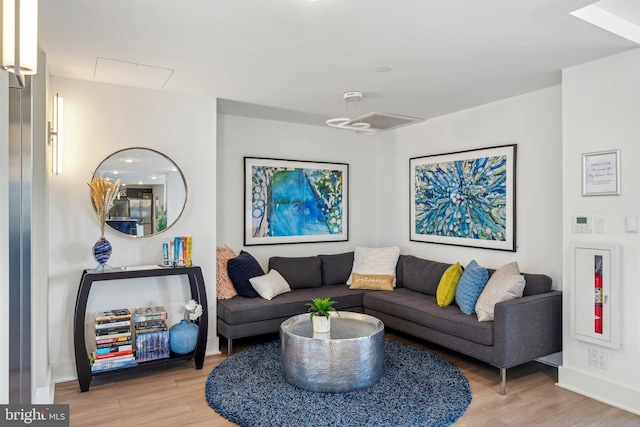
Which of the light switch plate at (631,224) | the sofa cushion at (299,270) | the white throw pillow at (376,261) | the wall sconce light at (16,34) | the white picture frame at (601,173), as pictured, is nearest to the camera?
the wall sconce light at (16,34)

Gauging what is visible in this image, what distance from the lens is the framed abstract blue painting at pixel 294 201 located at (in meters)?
4.79

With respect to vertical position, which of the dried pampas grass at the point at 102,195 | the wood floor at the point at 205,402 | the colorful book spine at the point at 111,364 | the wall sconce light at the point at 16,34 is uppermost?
the wall sconce light at the point at 16,34

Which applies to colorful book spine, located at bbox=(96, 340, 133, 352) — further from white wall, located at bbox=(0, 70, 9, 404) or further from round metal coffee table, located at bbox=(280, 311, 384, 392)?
white wall, located at bbox=(0, 70, 9, 404)

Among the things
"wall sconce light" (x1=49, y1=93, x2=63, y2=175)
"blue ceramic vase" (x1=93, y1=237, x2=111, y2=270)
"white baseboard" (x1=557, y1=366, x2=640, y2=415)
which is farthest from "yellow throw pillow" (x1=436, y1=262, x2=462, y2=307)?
"wall sconce light" (x1=49, y1=93, x2=63, y2=175)

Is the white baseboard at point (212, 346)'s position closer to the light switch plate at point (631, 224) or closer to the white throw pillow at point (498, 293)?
the white throw pillow at point (498, 293)

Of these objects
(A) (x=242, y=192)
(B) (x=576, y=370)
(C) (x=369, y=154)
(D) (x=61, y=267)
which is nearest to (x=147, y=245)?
(D) (x=61, y=267)

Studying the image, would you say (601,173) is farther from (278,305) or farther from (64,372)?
(64,372)

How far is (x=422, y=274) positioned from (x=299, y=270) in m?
1.34

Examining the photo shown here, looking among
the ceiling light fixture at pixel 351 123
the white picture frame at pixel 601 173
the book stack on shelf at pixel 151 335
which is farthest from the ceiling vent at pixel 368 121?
the book stack on shelf at pixel 151 335

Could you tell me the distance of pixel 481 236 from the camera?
168 inches

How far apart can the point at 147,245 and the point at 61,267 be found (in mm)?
653

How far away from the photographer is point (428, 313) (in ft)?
12.1

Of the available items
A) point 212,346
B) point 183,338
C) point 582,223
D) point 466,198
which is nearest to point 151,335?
point 183,338

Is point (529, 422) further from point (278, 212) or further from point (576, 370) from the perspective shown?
point (278, 212)
